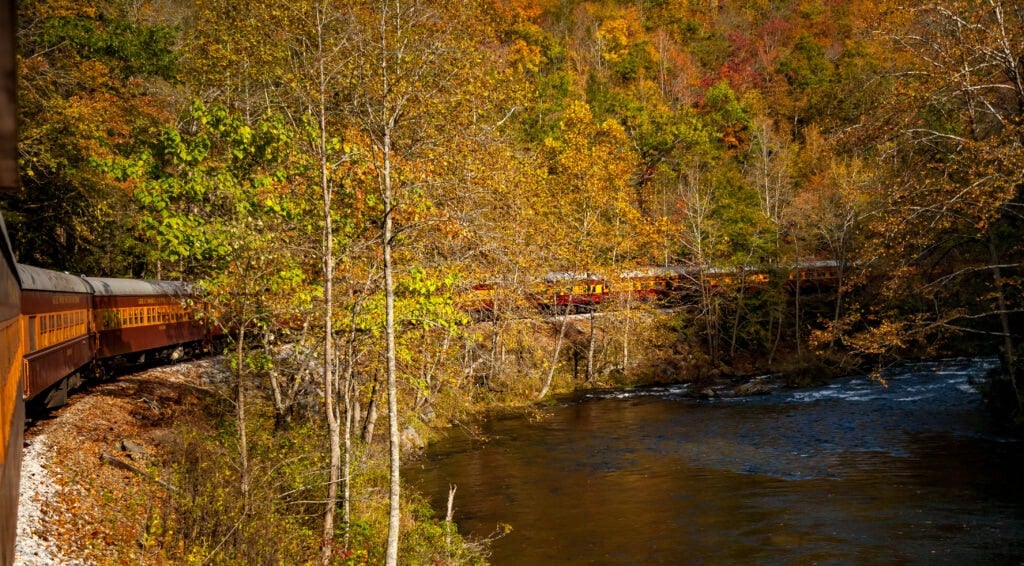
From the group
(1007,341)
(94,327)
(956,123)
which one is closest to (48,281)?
(94,327)

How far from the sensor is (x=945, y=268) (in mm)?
31859

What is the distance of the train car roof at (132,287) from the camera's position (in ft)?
74.5

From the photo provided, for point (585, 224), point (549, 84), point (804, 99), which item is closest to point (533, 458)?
point (585, 224)

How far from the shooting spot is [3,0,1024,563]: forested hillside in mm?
14375

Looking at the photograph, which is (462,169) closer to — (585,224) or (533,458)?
(533,458)

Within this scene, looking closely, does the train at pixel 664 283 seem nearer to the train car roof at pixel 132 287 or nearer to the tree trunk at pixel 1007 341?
the train car roof at pixel 132 287

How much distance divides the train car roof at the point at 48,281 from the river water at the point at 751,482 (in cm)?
968

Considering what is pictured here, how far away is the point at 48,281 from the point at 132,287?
8.22 m

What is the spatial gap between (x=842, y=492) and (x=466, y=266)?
35.0ft

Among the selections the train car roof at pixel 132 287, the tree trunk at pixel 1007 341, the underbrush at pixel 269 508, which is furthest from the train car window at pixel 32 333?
the tree trunk at pixel 1007 341

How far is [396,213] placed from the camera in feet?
52.1

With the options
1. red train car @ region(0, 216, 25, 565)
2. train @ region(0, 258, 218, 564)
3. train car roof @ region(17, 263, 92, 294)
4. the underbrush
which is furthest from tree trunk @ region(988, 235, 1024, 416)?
train car roof @ region(17, 263, 92, 294)

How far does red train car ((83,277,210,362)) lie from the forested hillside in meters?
2.04

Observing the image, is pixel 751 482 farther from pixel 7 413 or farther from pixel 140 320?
pixel 140 320
